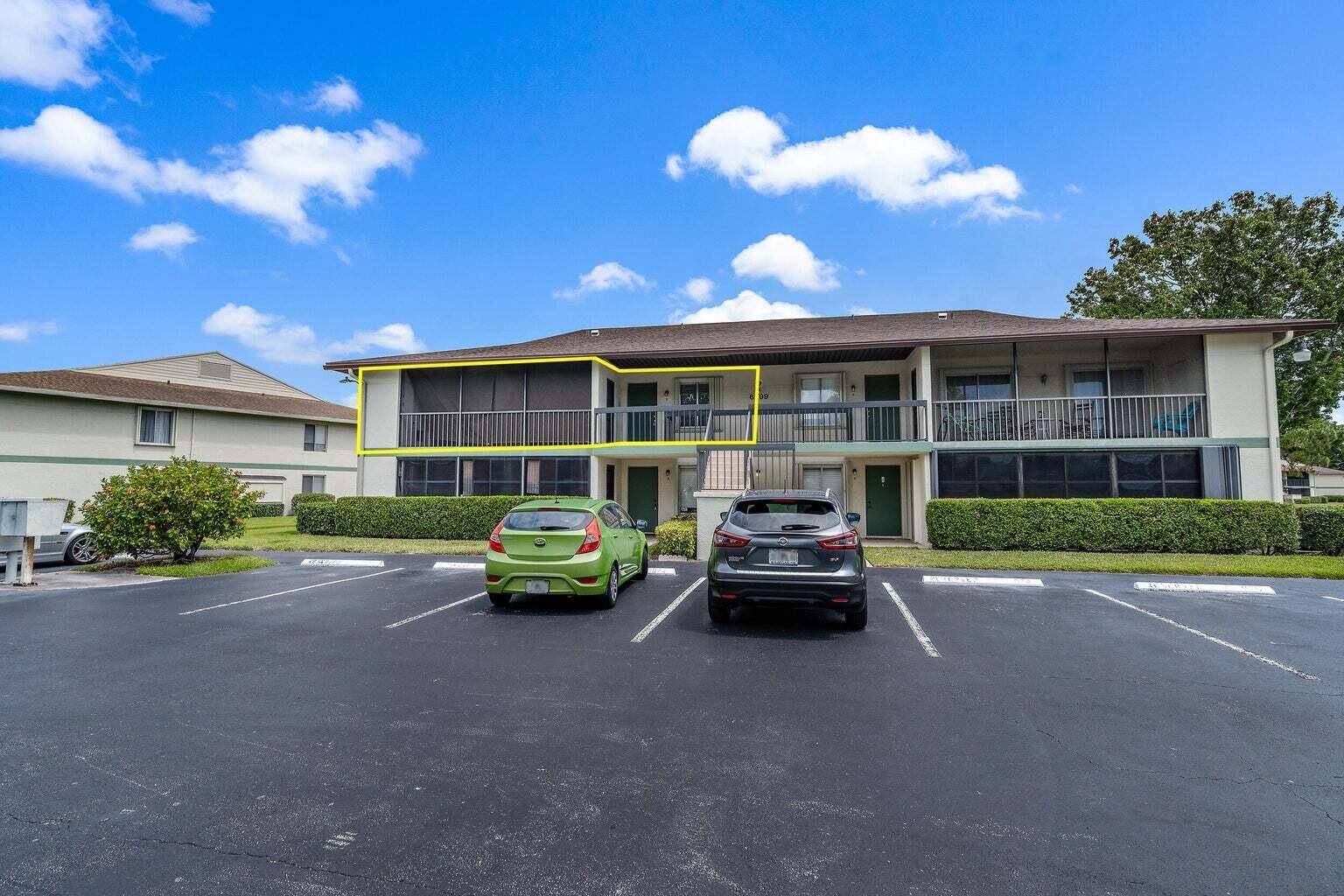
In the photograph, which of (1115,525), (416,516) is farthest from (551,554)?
(1115,525)

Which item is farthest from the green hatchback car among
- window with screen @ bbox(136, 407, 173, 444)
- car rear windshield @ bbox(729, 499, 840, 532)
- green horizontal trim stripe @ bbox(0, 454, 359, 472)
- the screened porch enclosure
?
window with screen @ bbox(136, 407, 173, 444)

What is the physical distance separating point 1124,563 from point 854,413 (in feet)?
25.8

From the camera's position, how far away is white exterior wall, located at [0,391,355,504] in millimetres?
21188

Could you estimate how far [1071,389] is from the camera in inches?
707

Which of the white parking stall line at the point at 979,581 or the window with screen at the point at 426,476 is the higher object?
the window with screen at the point at 426,476

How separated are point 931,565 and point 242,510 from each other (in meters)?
14.0

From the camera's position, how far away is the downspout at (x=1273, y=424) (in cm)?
1473

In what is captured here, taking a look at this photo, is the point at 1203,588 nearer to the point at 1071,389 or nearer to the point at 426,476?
the point at 1071,389

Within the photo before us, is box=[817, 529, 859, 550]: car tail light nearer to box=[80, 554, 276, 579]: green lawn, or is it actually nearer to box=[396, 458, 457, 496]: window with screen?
box=[80, 554, 276, 579]: green lawn

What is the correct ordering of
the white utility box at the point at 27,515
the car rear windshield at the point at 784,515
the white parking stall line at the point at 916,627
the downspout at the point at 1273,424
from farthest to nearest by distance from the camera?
the downspout at the point at 1273,424, the white utility box at the point at 27,515, the car rear windshield at the point at 784,515, the white parking stall line at the point at 916,627

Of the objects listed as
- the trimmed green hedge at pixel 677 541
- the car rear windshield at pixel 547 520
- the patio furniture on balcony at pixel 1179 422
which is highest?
the patio furniture on balcony at pixel 1179 422

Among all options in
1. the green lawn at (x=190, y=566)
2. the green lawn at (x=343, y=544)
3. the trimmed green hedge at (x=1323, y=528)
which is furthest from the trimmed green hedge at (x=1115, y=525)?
the green lawn at (x=190, y=566)

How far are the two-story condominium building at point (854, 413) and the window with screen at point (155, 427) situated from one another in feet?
38.0

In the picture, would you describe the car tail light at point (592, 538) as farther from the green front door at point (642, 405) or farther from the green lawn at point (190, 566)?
→ the green front door at point (642, 405)
